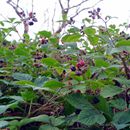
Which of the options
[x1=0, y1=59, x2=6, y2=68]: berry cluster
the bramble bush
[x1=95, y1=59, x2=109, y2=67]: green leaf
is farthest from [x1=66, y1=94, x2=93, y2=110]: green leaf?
[x1=0, y1=59, x2=6, y2=68]: berry cluster

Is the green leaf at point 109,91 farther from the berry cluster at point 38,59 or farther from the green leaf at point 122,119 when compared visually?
the berry cluster at point 38,59

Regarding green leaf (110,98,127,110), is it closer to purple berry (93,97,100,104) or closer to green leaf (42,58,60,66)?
purple berry (93,97,100,104)

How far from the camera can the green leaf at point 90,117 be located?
80 cm

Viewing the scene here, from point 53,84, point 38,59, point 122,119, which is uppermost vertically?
point 38,59

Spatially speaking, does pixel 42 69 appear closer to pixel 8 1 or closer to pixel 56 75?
pixel 56 75

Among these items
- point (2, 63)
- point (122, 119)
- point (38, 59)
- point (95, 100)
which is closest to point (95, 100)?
point (95, 100)

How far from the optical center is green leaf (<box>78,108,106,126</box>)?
799 mm

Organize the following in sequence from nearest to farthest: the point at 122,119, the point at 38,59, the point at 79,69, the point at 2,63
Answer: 1. the point at 122,119
2. the point at 79,69
3. the point at 38,59
4. the point at 2,63

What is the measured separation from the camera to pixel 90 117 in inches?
32.2

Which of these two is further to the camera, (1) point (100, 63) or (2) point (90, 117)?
(1) point (100, 63)

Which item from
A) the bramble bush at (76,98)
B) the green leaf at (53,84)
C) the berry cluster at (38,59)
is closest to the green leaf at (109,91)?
the bramble bush at (76,98)

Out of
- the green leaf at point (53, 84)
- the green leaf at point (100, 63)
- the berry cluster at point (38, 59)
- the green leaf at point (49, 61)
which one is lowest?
the green leaf at point (53, 84)

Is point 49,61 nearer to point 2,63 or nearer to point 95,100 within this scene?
point 95,100

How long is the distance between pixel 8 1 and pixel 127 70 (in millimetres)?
3682
